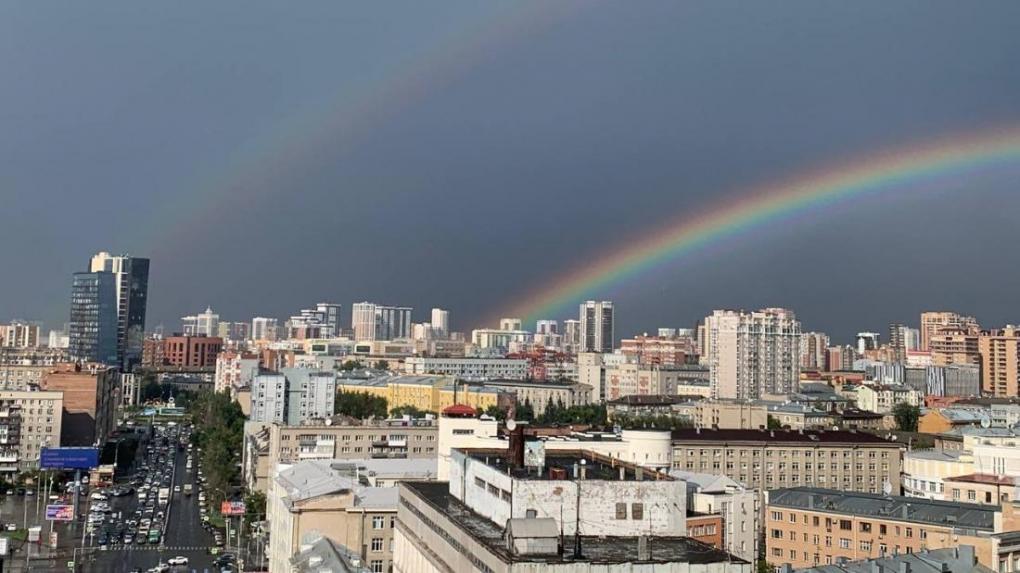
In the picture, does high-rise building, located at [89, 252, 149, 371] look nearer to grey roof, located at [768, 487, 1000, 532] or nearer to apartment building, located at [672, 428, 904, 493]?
apartment building, located at [672, 428, 904, 493]

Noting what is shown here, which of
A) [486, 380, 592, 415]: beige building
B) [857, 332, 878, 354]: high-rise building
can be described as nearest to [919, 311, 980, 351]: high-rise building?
[857, 332, 878, 354]: high-rise building

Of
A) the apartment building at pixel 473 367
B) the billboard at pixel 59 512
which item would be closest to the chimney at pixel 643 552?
the billboard at pixel 59 512

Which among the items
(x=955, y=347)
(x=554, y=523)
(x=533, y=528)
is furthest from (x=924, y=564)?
(x=955, y=347)

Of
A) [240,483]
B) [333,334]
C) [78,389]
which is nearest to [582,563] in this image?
[240,483]

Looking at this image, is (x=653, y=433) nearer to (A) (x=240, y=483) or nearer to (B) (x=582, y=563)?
(B) (x=582, y=563)

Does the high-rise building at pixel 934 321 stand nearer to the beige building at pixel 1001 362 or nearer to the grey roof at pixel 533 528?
the beige building at pixel 1001 362

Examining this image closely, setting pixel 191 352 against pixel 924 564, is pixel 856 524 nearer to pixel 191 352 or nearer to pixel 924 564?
pixel 924 564
